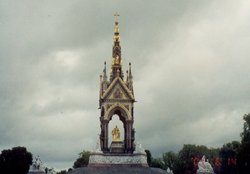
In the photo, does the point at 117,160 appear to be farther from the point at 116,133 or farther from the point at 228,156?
the point at 228,156

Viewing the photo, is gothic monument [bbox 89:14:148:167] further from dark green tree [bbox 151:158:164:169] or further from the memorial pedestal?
dark green tree [bbox 151:158:164:169]

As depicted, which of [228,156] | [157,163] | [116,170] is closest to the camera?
[116,170]

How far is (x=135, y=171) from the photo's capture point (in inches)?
1726

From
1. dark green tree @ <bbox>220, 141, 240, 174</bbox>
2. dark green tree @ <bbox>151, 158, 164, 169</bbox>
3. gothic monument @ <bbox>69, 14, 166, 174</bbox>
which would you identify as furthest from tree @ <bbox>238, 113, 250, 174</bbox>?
dark green tree @ <bbox>151, 158, 164, 169</bbox>

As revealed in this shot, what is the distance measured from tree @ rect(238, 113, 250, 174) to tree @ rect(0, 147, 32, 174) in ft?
106

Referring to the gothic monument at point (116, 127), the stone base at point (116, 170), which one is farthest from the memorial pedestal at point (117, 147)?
the stone base at point (116, 170)

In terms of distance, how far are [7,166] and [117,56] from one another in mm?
28699

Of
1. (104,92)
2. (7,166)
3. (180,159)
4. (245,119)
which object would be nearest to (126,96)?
(104,92)

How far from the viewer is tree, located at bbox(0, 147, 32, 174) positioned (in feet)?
228

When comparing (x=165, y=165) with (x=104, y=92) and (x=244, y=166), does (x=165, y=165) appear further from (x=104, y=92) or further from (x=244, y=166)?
(x=104, y=92)

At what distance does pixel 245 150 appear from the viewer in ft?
188

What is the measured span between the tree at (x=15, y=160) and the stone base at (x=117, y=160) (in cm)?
2754

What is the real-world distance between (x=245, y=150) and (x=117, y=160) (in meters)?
19.0

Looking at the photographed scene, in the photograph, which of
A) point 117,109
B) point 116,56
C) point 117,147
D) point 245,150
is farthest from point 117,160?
point 245,150
